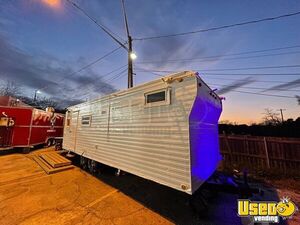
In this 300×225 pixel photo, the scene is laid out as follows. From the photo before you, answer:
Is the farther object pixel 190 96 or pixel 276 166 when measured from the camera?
pixel 276 166

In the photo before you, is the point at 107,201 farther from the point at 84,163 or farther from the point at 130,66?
the point at 130,66

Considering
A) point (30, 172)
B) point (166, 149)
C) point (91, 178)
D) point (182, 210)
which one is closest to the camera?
point (166, 149)

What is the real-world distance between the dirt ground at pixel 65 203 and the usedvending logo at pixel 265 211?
1.90 m

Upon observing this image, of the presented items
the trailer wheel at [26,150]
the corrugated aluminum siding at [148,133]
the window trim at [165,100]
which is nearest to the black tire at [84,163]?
the corrugated aluminum siding at [148,133]

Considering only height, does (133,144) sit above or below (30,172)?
above

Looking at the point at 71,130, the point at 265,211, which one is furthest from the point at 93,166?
the point at 265,211

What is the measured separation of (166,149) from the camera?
4082 millimetres

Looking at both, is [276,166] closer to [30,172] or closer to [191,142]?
[191,142]

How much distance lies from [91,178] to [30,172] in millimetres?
3342

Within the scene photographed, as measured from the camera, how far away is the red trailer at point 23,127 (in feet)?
38.1

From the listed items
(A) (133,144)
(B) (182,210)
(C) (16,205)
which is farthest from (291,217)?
(C) (16,205)

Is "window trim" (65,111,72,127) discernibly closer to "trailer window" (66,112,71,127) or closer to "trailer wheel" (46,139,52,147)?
"trailer window" (66,112,71,127)

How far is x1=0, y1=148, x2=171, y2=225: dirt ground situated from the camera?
160 inches

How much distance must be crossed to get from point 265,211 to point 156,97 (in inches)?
154
